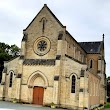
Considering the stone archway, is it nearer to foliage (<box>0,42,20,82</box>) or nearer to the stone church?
the stone church

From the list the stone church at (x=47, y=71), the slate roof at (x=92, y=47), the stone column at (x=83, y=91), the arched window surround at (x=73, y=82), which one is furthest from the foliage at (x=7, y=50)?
the stone column at (x=83, y=91)

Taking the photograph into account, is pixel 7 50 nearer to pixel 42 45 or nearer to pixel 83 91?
pixel 42 45

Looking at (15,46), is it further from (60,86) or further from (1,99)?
(60,86)

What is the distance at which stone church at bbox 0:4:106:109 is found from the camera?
31938 mm

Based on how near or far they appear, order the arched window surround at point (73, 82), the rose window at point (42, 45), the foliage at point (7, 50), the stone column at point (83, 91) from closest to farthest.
Result: the stone column at point (83, 91)
the arched window surround at point (73, 82)
the rose window at point (42, 45)
the foliage at point (7, 50)

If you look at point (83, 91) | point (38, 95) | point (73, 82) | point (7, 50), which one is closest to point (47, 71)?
point (38, 95)

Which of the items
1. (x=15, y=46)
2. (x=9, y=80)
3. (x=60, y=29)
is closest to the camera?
(x=60, y=29)

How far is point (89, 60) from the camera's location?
5294cm

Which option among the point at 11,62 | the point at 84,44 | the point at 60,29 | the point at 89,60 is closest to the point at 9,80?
the point at 11,62

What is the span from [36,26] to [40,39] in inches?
90.9

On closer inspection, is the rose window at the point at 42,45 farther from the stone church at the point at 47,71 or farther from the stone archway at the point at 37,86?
the stone archway at the point at 37,86

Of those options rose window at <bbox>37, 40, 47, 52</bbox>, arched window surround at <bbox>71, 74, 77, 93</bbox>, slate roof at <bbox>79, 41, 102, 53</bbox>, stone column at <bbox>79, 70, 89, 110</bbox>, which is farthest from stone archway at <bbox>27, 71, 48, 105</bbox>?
slate roof at <bbox>79, 41, 102, 53</bbox>

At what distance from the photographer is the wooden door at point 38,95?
34062 mm

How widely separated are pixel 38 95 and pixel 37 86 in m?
1.41
